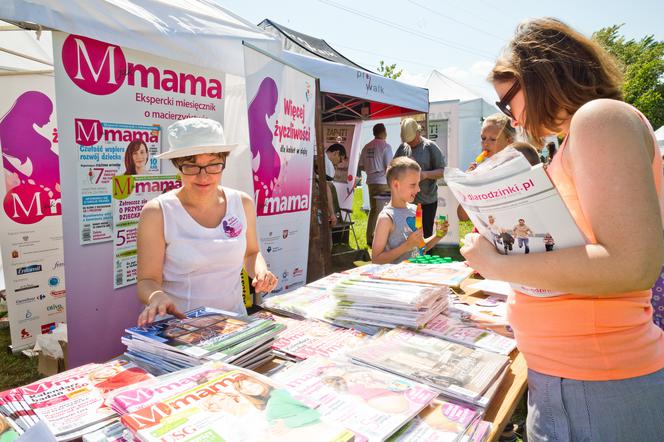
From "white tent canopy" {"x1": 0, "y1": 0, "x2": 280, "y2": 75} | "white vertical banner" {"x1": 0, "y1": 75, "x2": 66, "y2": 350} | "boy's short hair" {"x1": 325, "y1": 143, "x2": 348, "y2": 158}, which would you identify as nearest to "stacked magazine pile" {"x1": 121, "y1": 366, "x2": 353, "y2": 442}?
"white tent canopy" {"x1": 0, "y1": 0, "x2": 280, "y2": 75}

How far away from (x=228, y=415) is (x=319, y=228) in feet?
12.3

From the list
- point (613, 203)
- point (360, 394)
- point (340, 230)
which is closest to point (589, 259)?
point (613, 203)

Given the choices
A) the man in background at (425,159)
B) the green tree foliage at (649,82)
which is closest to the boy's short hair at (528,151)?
the man in background at (425,159)

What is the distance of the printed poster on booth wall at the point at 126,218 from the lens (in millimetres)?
2635

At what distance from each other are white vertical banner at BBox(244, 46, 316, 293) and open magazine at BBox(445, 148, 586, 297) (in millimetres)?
2626

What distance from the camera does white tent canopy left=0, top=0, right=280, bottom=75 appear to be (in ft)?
6.81

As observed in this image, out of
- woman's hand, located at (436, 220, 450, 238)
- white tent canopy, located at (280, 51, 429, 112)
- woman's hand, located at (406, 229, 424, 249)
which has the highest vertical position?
white tent canopy, located at (280, 51, 429, 112)

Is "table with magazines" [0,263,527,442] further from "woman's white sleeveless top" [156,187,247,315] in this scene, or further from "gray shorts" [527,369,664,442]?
"woman's white sleeveless top" [156,187,247,315]

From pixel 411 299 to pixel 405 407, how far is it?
54 centimetres

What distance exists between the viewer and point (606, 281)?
0.76 m

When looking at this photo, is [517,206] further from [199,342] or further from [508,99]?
[199,342]

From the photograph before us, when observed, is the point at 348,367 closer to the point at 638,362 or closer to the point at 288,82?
the point at 638,362

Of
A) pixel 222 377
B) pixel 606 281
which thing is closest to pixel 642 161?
pixel 606 281

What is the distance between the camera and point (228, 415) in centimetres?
80
